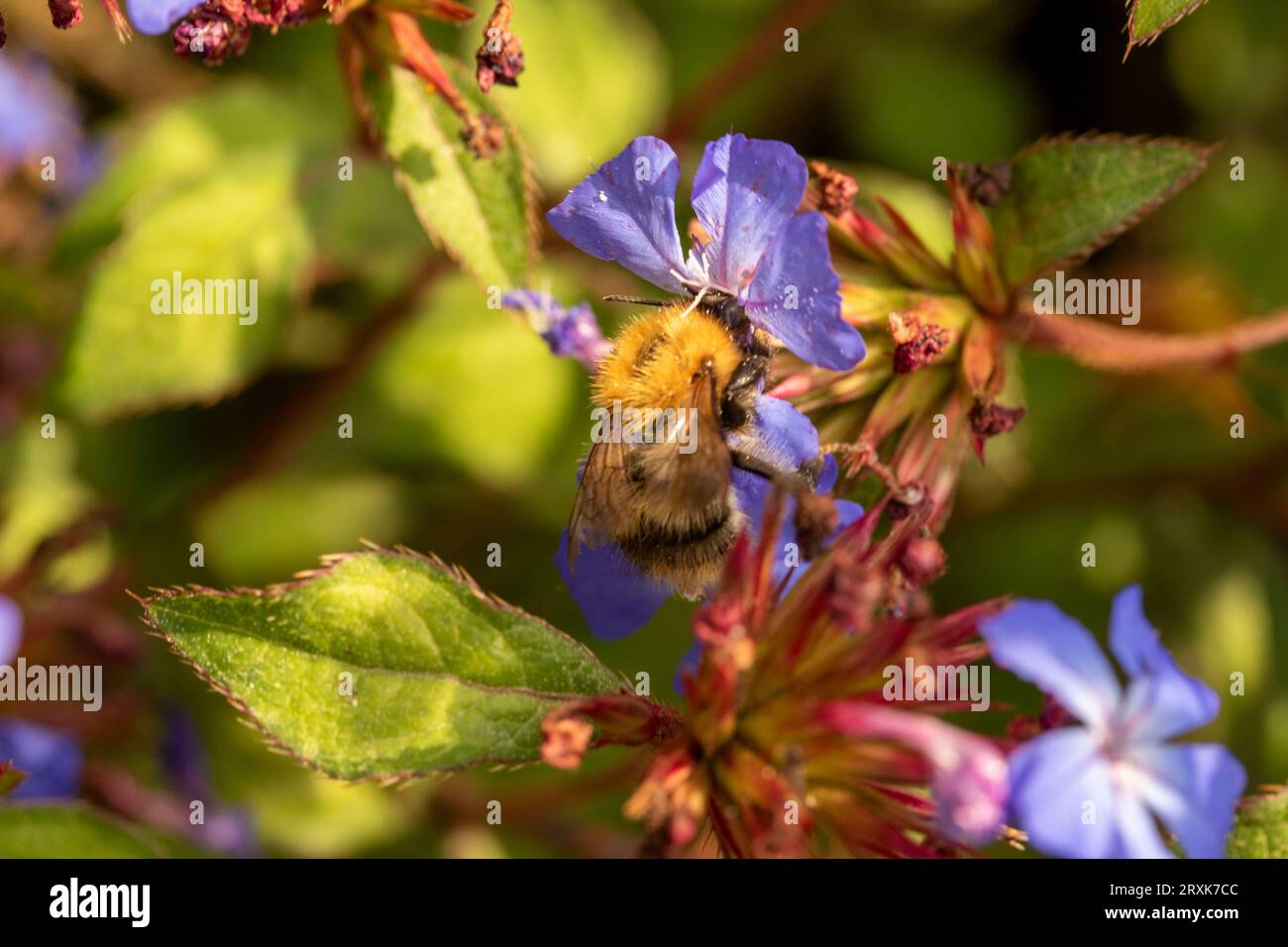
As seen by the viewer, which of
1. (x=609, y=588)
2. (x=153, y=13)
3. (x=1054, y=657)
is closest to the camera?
(x=1054, y=657)

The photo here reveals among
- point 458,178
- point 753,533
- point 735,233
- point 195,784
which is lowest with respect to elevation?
point 195,784

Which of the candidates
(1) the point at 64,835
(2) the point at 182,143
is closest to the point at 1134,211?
(1) the point at 64,835

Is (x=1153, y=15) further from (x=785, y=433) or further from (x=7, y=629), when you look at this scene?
(x=7, y=629)

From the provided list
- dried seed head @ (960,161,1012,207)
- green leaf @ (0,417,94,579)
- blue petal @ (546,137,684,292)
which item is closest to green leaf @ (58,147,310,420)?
green leaf @ (0,417,94,579)

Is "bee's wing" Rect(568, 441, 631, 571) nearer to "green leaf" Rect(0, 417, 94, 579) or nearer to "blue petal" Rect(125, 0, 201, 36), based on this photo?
"blue petal" Rect(125, 0, 201, 36)

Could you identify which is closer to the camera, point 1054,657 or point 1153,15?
point 1054,657
